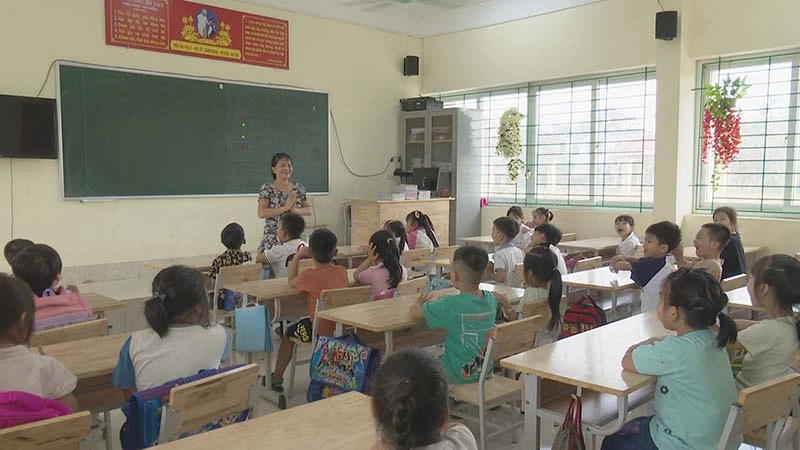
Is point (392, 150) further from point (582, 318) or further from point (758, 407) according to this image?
point (758, 407)

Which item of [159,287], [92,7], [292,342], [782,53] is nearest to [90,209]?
[92,7]

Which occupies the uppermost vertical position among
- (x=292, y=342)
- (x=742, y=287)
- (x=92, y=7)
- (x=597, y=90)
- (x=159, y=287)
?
(x=92, y=7)

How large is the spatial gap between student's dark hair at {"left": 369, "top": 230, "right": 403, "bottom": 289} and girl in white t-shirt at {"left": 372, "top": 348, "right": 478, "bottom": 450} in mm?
2660

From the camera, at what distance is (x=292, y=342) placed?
153 inches

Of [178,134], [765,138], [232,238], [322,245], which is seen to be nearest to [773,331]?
[322,245]

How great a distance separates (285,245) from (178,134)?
111 inches

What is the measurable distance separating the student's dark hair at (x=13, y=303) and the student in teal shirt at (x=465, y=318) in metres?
1.61

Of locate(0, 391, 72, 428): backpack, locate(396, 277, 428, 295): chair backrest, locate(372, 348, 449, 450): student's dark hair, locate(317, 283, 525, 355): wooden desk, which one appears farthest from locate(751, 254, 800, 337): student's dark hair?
locate(0, 391, 72, 428): backpack

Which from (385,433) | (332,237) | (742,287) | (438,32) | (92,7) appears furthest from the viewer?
(438,32)

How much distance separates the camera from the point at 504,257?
4.87 meters

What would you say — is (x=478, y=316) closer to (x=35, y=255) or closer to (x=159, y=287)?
(x=159, y=287)

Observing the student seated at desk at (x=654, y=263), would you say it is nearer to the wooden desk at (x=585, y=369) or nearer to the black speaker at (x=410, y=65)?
the wooden desk at (x=585, y=369)

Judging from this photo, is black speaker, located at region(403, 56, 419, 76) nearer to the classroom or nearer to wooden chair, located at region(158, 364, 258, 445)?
the classroom

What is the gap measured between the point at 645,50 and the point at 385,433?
273 inches
